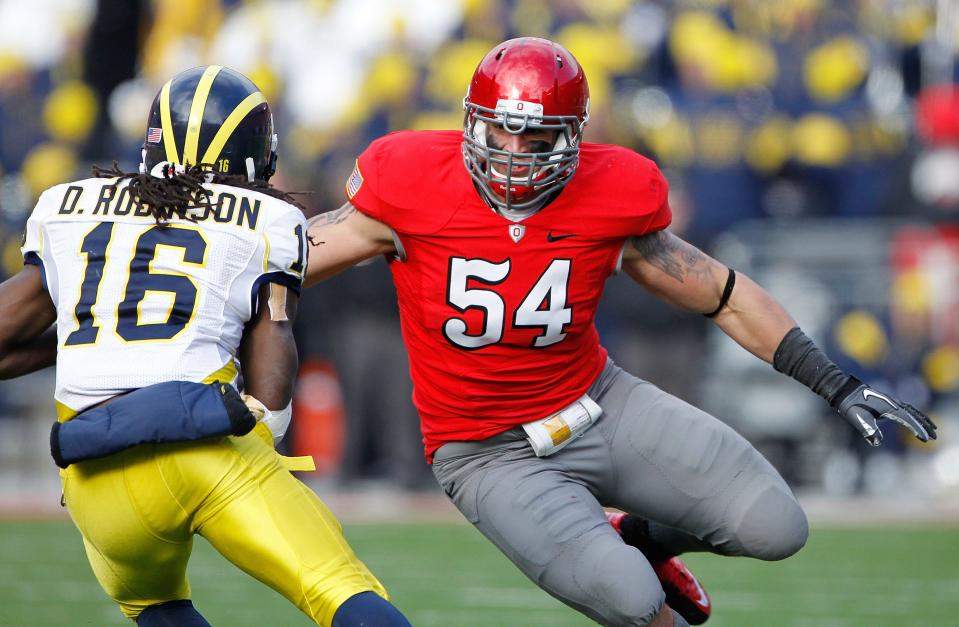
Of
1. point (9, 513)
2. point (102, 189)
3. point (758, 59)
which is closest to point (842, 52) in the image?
point (758, 59)

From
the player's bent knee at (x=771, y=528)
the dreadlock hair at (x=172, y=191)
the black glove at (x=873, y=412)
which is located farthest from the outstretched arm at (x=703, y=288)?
the dreadlock hair at (x=172, y=191)

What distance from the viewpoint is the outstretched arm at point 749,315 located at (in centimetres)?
374

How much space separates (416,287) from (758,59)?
23.1ft

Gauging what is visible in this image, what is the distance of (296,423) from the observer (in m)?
9.98

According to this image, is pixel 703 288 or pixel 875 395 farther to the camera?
pixel 703 288

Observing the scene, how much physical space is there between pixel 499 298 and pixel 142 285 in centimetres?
97

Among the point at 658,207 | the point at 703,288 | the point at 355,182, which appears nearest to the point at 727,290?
the point at 703,288

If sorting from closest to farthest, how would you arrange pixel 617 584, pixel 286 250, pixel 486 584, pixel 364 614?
pixel 364 614, pixel 286 250, pixel 617 584, pixel 486 584

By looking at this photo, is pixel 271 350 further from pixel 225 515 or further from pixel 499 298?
pixel 499 298

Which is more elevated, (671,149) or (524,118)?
(524,118)

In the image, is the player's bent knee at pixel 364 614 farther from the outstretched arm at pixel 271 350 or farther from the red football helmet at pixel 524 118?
the red football helmet at pixel 524 118

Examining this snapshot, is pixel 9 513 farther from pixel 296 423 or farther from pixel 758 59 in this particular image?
pixel 758 59

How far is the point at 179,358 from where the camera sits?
2977 millimetres

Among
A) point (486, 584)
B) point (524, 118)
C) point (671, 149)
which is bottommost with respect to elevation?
point (486, 584)
